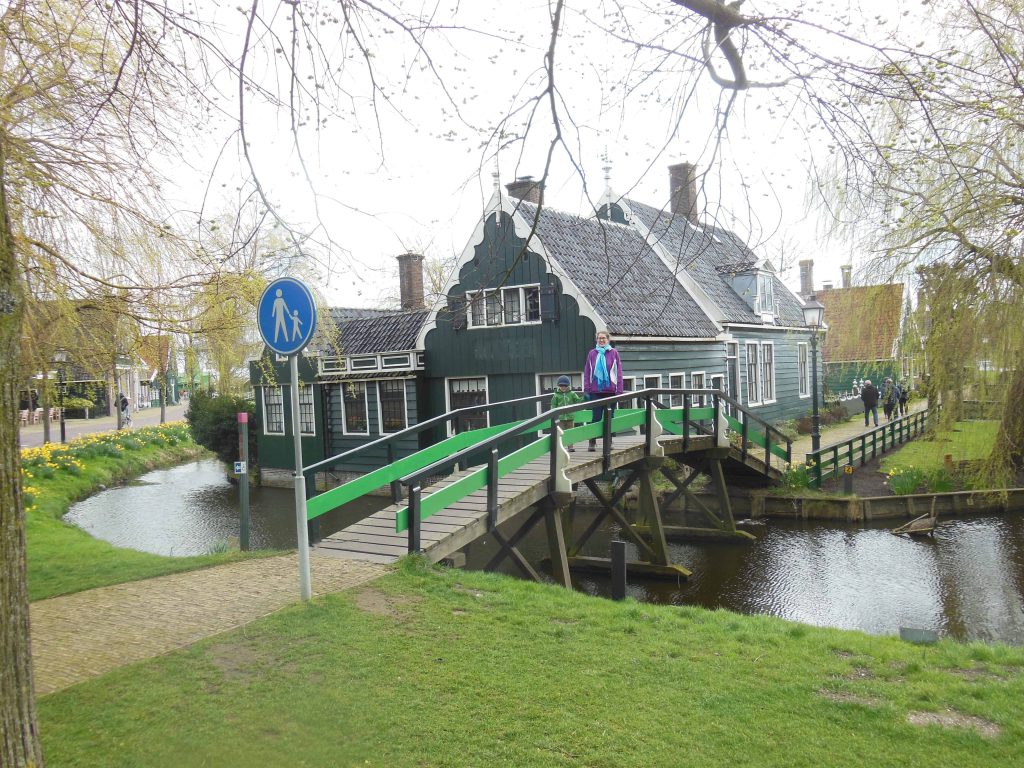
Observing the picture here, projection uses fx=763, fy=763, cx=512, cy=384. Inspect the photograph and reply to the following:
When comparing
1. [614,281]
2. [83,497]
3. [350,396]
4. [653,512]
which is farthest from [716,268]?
[83,497]

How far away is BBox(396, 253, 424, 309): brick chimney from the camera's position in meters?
23.1

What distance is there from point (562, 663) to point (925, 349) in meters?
9.28

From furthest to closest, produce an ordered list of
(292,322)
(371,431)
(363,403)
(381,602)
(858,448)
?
1. (363,403)
2. (371,431)
3. (858,448)
4. (381,602)
5. (292,322)

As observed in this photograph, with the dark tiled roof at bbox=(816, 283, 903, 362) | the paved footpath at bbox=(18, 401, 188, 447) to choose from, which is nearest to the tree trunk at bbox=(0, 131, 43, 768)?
the dark tiled roof at bbox=(816, 283, 903, 362)

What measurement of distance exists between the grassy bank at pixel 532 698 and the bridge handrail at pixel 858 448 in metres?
9.07

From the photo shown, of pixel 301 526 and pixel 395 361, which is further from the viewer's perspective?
pixel 395 361

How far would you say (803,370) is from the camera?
93.7 ft

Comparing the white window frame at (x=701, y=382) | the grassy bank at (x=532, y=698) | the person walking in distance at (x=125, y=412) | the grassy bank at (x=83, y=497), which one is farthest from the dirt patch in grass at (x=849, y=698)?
the person walking in distance at (x=125, y=412)

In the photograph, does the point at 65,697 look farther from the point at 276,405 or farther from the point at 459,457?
the point at 276,405

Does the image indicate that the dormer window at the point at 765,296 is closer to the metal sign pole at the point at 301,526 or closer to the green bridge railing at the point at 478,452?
the green bridge railing at the point at 478,452

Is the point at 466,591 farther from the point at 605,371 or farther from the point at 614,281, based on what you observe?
the point at 614,281

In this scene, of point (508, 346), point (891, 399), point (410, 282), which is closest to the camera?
point (508, 346)

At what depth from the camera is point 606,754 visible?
13.2 feet

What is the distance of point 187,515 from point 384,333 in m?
6.98
